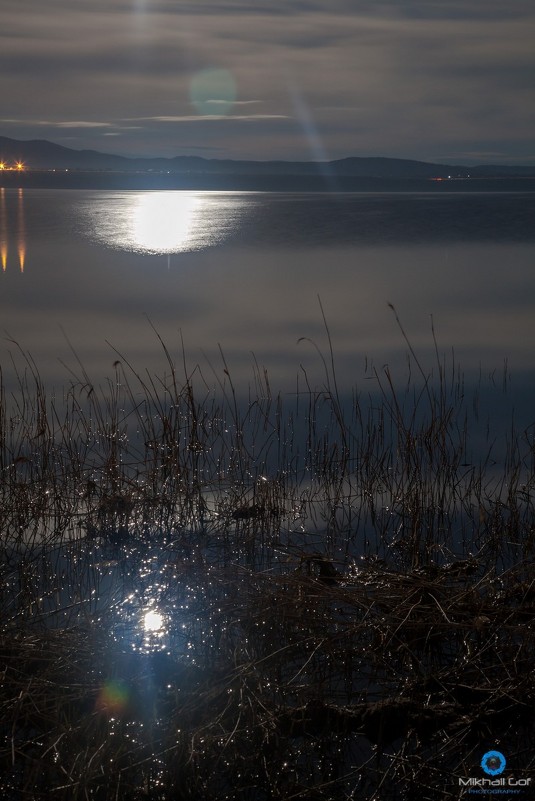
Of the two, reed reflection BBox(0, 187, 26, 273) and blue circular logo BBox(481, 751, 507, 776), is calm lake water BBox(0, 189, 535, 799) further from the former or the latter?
reed reflection BBox(0, 187, 26, 273)

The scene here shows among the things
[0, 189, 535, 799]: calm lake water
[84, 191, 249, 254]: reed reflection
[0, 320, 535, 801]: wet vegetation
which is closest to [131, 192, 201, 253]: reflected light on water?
[84, 191, 249, 254]: reed reflection

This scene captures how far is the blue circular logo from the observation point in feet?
9.11

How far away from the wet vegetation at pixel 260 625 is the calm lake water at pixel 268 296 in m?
3.22

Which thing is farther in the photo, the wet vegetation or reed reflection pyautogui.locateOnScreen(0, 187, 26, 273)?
reed reflection pyautogui.locateOnScreen(0, 187, 26, 273)

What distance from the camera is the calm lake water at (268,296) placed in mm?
10500

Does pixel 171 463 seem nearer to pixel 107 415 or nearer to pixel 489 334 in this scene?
pixel 107 415

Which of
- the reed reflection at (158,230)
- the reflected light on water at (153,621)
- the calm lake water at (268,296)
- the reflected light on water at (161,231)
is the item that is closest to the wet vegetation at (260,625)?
the reflected light on water at (153,621)

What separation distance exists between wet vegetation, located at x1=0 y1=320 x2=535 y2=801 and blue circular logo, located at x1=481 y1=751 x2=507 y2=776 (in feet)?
0.09

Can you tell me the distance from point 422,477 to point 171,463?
64.0 inches

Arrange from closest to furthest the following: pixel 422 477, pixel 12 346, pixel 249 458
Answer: pixel 422 477, pixel 249 458, pixel 12 346

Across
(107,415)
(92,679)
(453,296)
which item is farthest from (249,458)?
(453,296)

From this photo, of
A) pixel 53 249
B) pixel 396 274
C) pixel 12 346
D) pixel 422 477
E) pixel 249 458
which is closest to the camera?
pixel 422 477

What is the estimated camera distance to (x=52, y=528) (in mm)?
5074

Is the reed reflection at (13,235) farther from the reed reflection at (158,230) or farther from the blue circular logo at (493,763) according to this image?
the blue circular logo at (493,763)
